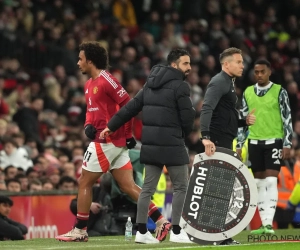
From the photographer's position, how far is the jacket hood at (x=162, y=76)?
11.5 m

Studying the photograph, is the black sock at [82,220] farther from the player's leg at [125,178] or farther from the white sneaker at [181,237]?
the white sneaker at [181,237]

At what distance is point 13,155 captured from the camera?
684 inches

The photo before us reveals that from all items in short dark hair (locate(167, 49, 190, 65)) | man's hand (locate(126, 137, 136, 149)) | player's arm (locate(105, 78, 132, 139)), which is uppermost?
short dark hair (locate(167, 49, 190, 65))

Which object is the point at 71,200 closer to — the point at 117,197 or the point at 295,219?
the point at 117,197

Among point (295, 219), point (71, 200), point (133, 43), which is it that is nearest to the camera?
point (71, 200)

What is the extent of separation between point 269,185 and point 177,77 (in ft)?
8.04

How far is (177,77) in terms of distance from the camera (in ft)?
37.8

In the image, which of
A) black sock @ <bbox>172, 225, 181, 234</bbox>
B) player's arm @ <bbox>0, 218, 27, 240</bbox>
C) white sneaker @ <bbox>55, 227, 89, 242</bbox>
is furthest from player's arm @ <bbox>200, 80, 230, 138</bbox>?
player's arm @ <bbox>0, 218, 27, 240</bbox>

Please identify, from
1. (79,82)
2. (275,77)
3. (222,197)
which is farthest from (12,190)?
(275,77)

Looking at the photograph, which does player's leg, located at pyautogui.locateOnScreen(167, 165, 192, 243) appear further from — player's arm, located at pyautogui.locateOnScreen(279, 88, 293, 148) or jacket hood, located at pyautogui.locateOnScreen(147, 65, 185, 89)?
player's arm, located at pyautogui.locateOnScreen(279, 88, 293, 148)

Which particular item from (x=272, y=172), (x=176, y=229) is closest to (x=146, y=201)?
(x=176, y=229)

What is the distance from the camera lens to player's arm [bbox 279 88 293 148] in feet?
43.3

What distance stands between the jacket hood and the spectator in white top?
20.1ft

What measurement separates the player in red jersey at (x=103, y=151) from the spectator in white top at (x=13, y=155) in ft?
17.8
